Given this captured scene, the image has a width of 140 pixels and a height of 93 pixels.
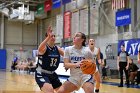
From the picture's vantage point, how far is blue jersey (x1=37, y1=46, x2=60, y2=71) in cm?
624

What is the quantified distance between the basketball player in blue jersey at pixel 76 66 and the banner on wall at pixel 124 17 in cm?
1417

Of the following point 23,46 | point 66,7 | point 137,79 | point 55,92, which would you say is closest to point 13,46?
point 23,46

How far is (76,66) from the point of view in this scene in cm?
593

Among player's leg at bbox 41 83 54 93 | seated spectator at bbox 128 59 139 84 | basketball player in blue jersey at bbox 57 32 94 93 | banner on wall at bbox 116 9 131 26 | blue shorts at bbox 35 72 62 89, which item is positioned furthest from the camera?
banner on wall at bbox 116 9 131 26

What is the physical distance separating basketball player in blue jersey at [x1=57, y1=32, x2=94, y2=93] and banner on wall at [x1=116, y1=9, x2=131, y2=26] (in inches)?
558

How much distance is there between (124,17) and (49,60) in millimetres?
14717

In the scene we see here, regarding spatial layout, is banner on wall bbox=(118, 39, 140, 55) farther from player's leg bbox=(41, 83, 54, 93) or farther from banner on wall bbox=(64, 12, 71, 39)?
player's leg bbox=(41, 83, 54, 93)

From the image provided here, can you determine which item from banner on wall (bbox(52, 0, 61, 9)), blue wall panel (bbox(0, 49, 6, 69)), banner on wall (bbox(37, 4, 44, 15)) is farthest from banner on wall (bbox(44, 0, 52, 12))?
blue wall panel (bbox(0, 49, 6, 69))

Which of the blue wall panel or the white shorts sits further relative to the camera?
the blue wall panel

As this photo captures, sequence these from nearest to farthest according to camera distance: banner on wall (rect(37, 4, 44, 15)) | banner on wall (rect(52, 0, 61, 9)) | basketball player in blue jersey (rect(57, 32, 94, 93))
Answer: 1. basketball player in blue jersey (rect(57, 32, 94, 93))
2. banner on wall (rect(52, 0, 61, 9))
3. banner on wall (rect(37, 4, 44, 15))

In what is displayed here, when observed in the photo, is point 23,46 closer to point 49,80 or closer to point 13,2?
point 13,2

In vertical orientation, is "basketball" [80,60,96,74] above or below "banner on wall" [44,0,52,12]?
below

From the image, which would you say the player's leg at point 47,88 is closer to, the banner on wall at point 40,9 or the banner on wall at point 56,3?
the banner on wall at point 56,3

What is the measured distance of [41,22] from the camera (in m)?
37.3
